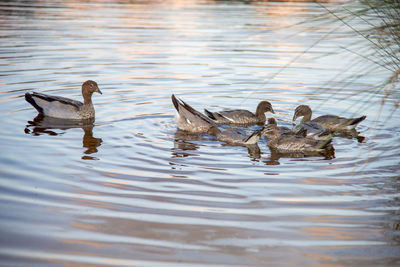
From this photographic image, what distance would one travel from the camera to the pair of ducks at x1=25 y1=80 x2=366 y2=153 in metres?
9.91

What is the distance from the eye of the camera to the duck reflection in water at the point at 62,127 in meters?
9.79

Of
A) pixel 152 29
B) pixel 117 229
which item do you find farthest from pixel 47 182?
pixel 152 29

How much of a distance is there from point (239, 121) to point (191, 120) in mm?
1515

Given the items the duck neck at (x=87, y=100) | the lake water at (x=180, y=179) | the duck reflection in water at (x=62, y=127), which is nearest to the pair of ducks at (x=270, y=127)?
the lake water at (x=180, y=179)

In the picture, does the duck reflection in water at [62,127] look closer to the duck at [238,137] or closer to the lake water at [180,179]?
the lake water at [180,179]

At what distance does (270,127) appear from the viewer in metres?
10.4

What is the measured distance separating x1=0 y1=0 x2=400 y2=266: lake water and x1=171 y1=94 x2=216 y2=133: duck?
1.02ft

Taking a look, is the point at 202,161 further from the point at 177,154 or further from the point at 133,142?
the point at 133,142

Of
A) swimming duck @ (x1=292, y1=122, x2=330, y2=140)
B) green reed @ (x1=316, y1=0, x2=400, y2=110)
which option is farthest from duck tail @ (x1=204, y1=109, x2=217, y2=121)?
green reed @ (x1=316, y1=0, x2=400, y2=110)

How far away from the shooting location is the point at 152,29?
982 inches

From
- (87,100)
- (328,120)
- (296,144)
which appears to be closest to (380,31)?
(296,144)

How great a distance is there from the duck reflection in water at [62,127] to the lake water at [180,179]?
0.14ft

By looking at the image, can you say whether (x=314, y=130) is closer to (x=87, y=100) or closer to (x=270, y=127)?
(x=270, y=127)

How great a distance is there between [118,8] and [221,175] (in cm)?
2900
